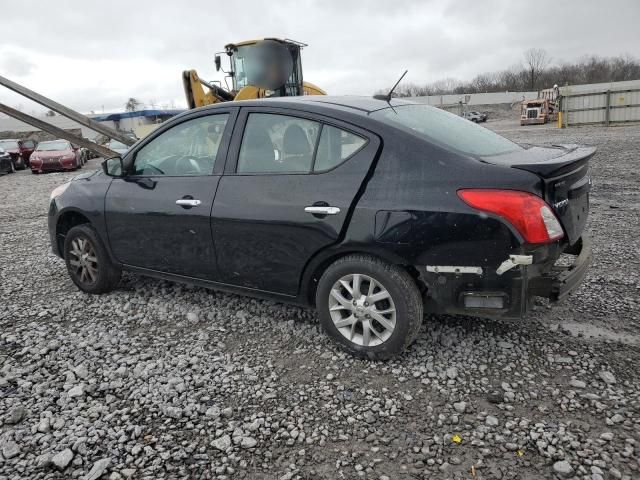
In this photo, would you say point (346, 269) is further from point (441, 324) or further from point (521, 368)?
point (521, 368)

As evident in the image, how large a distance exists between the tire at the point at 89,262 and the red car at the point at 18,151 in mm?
20105

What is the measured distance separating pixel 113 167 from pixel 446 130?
2.90 m

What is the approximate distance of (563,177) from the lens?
294cm

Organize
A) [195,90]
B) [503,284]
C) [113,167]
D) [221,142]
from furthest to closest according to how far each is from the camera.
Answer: [195,90]
[113,167]
[221,142]
[503,284]

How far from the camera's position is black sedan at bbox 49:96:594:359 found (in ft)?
9.32

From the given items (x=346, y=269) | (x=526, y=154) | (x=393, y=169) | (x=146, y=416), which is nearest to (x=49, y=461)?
(x=146, y=416)

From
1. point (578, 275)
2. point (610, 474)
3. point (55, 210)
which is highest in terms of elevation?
point (55, 210)

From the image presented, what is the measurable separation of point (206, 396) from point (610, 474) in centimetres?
213

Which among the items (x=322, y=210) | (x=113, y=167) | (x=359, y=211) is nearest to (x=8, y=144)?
(x=113, y=167)

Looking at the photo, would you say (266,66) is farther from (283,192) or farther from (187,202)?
(283,192)

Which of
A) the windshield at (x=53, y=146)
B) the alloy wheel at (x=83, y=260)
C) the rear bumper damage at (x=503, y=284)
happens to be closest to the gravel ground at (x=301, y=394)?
the alloy wheel at (x=83, y=260)

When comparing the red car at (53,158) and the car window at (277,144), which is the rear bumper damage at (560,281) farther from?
the red car at (53,158)

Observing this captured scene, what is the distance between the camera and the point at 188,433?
266 cm

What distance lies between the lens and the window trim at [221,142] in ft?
12.3
